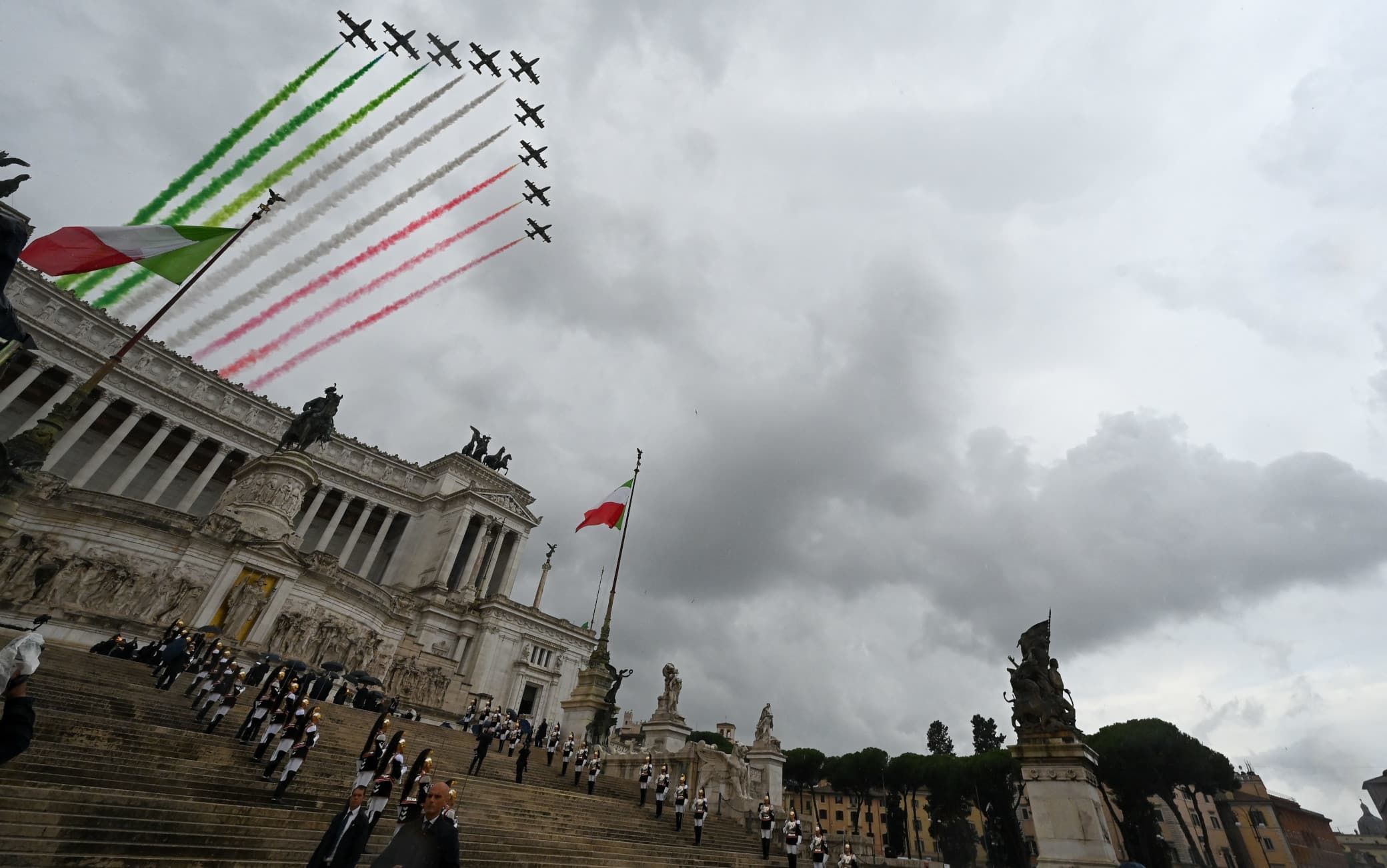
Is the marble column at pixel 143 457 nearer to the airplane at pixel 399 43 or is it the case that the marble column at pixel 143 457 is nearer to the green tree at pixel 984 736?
the airplane at pixel 399 43

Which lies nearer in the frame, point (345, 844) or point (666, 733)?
point (345, 844)

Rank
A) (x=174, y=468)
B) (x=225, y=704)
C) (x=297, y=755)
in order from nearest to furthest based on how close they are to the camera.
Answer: (x=297, y=755) → (x=225, y=704) → (x=174, y=468)

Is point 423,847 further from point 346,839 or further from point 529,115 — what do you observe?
point 529,115

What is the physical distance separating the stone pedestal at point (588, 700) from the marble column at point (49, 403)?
141 feet

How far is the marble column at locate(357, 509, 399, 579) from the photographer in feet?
183

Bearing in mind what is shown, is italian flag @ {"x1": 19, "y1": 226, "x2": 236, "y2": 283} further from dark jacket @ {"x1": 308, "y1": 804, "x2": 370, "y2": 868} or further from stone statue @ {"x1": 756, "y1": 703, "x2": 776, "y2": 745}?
stone statue @ {"x1": 756, "y1": 703, "x2": 776, "y2": 745}

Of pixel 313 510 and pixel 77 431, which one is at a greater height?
pixel 313 510

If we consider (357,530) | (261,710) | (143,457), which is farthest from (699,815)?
(143,457)

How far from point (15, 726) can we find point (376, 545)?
5885 centimetres

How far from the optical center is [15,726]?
3941 mm

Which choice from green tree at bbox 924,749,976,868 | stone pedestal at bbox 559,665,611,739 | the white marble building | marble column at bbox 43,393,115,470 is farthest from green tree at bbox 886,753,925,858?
marble column at bbox 43,393,115,470

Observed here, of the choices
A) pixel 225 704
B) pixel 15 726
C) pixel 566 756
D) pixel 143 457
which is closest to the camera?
pixel 15 726

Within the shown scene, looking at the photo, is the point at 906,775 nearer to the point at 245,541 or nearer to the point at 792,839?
the point at 792,839

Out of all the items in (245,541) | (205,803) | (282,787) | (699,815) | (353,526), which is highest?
(353,526)
